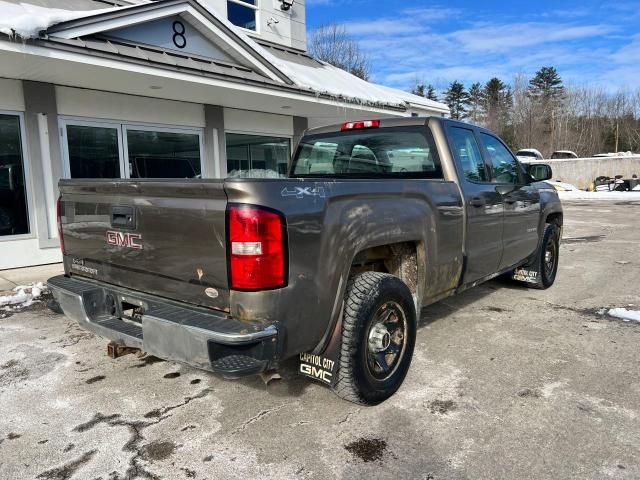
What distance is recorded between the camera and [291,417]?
301cm

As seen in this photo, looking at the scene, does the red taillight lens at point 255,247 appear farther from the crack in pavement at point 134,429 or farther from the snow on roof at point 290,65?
the snow on roof at point 290,65

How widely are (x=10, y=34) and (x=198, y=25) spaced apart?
151 inches

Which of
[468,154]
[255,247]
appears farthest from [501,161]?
[255,247]

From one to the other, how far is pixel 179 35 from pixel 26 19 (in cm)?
312

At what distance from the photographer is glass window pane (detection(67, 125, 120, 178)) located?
27.4ft

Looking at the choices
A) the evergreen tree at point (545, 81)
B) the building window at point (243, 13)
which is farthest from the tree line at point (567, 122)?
the building window at point (243, 13)

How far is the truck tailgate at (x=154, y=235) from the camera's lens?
2.50 metres

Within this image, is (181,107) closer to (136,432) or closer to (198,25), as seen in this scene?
(198,25)

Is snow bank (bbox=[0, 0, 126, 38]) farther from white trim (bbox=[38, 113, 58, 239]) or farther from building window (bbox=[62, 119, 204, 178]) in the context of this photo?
building window (bbox=[62, 119, 204, 178])

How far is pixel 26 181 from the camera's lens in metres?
7.85

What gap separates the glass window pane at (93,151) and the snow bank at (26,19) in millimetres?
1937

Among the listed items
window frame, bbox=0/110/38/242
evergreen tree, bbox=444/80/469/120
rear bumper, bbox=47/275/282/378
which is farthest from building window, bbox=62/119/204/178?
evergreen tree, bbox=444/80/469/120

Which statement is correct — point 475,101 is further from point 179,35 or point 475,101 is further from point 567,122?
point 179,35

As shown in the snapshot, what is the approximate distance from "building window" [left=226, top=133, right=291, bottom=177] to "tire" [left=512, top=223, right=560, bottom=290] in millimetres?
6803
